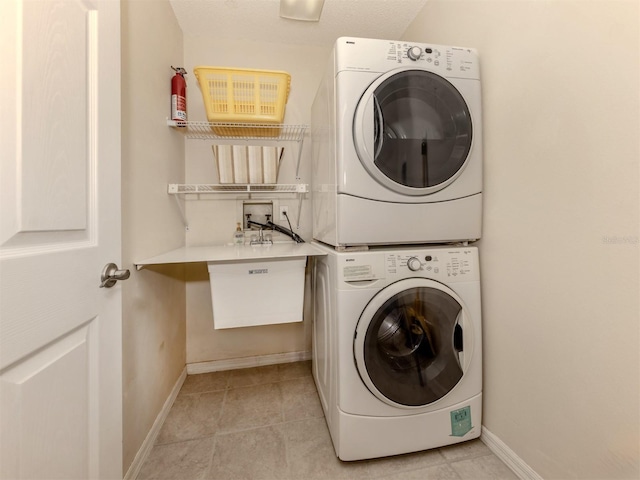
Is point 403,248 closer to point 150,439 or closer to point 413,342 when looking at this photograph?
point 413,342

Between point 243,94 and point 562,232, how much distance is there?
5.77 ft

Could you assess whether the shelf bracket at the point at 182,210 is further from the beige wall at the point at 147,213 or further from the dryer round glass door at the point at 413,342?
the dryer round glass door at the point at 413,342

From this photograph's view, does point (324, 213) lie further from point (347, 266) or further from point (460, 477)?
point (460, 477)

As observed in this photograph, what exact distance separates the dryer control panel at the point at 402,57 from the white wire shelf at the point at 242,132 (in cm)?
63

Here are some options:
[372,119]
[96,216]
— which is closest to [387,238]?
[372,119]

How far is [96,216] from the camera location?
736mm

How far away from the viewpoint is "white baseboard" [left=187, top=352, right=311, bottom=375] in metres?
1.92

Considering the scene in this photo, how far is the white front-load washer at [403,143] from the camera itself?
1099 millimetres

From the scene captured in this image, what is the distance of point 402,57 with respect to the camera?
1.13 m

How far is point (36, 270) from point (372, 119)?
1.15 m

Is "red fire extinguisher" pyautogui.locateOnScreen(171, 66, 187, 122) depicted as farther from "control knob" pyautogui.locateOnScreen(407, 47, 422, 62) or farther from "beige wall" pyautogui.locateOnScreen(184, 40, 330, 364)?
"control knob" pyautogui.locateOnScreen(407, 47, 422, 62)

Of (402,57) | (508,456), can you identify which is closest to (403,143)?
(402,57)

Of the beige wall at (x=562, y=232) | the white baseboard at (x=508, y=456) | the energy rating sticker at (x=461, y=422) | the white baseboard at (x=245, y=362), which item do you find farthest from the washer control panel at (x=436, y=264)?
the white baseboard at (x=245, y=362)

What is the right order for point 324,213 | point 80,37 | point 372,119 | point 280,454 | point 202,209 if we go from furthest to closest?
1. point 202,209
2. point 324,213
3. point 280,454
4. point 372,119
5. point 80,37
